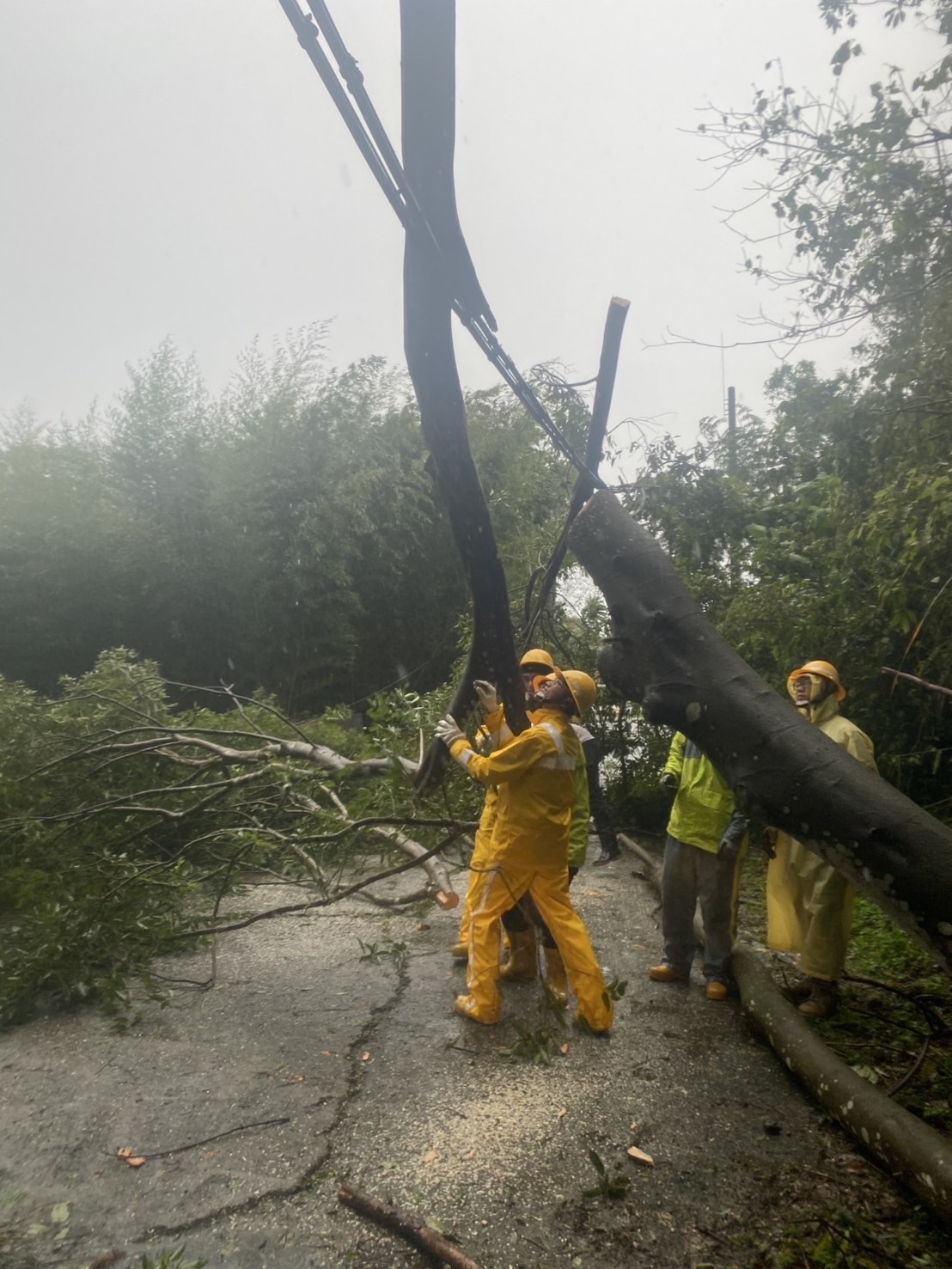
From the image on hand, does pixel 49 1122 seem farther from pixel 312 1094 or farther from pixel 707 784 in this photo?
pixel 707 784

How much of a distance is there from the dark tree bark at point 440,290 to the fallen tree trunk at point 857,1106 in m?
1.94

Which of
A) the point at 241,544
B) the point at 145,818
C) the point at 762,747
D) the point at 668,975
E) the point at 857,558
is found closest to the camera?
the point at 762,747

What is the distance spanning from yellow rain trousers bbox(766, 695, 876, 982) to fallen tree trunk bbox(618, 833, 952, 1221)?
28 centimetres

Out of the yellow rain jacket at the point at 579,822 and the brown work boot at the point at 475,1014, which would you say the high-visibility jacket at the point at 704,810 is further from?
the brown work boot at the point at 475,1014

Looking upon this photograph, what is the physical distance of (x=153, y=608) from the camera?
13734 mm

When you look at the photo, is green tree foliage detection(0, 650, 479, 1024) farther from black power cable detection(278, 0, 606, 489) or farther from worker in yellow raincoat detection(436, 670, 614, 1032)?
black power cable detection(278, 0, 606, 489)

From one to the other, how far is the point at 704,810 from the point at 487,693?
1.52 meters

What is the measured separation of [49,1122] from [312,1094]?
0.90 m

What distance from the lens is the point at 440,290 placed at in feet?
9.70

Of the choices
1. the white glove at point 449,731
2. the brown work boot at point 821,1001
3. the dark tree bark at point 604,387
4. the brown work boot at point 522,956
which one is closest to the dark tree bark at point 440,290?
the white glove at point 449,731

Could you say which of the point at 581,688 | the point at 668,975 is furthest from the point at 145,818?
the point at 668,975

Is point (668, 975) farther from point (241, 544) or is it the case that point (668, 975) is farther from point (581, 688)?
point (241, 544)

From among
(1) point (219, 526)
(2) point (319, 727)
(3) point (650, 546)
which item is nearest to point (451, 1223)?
(3) point (650, 546)

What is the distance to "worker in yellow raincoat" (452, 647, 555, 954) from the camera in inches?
149
